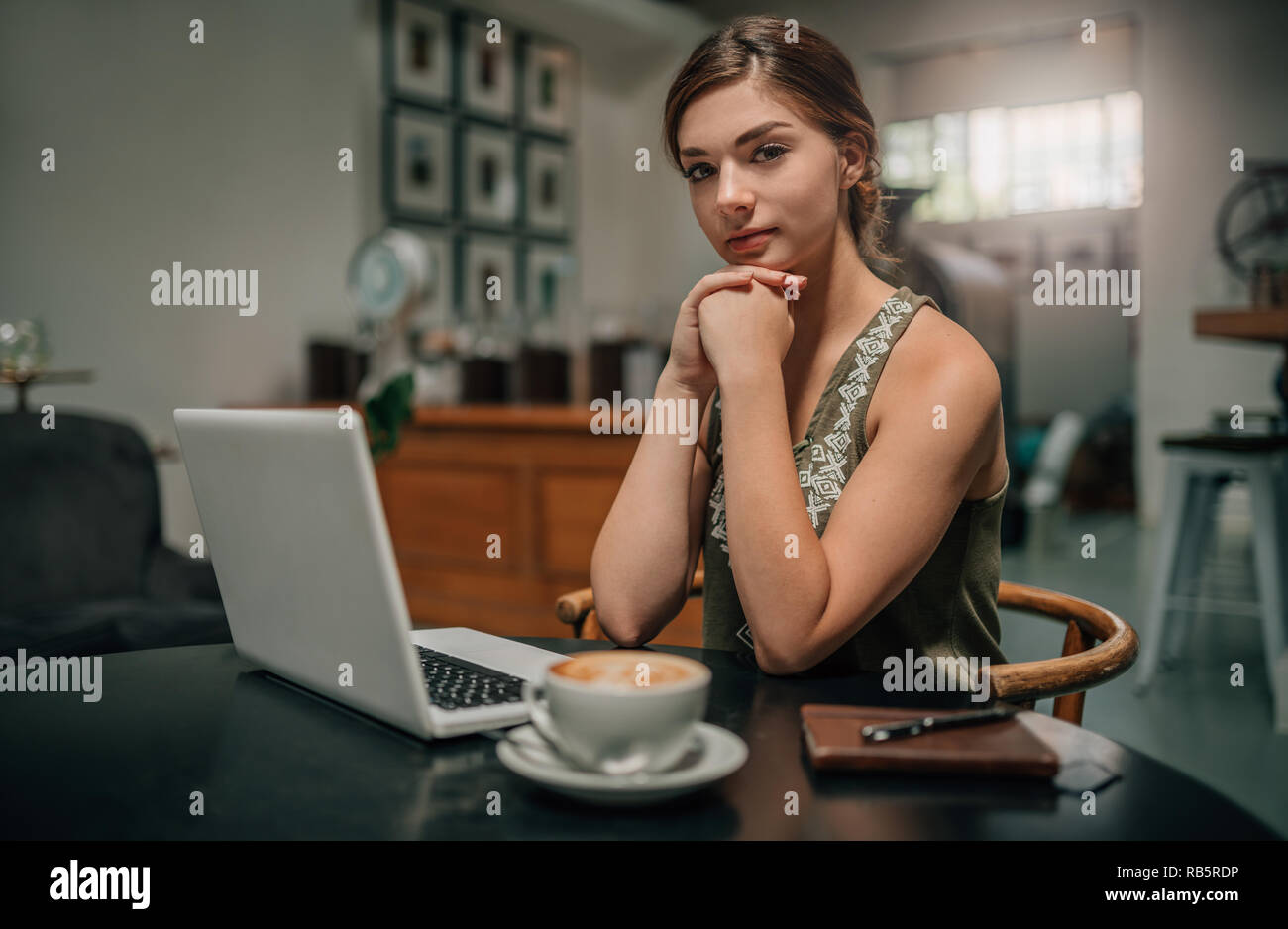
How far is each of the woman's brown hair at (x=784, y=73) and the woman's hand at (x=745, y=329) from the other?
0.68 feet

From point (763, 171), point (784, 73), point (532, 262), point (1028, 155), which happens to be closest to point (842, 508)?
point (763, 171)

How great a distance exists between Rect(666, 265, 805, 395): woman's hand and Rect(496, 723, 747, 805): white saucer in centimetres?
55

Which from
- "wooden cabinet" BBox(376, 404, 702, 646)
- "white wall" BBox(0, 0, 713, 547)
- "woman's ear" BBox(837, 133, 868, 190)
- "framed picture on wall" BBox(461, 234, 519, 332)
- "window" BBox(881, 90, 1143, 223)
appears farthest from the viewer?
"window" BBox(881, 90, 1143, 223)

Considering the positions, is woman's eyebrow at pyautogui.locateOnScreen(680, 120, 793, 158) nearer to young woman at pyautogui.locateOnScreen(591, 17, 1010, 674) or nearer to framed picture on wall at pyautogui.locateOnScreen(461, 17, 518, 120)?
young woman at pyautogui.locateOnScreen(591, 17, 1010, 674)

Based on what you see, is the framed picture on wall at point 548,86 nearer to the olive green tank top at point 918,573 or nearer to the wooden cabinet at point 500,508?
the wooden cabinet at point 500,508

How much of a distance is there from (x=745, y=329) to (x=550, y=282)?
5631 mm

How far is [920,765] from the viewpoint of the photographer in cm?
66

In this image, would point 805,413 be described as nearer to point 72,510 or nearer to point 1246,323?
point 72,510

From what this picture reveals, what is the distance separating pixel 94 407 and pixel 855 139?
3.94 metres

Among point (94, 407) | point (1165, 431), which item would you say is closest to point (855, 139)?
point (94, 407)

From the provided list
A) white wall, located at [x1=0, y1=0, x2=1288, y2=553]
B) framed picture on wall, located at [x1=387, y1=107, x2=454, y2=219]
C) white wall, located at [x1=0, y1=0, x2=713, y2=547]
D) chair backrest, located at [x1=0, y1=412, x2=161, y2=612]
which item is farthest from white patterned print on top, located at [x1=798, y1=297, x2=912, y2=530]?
framed picture on wall, located at [x1=387, y1=107, x2=454, y2=219]

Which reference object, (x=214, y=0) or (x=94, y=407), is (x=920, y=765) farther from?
(x=214, y=0)

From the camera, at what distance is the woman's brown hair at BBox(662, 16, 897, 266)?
3.72 feet
